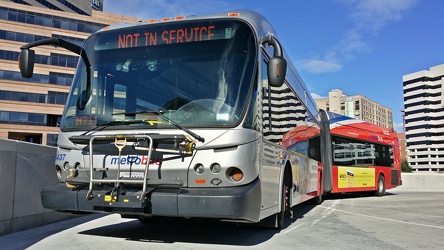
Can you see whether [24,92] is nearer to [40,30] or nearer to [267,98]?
[40,30]

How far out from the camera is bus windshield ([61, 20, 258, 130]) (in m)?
5.46

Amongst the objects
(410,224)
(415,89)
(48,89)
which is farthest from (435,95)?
(410,224)

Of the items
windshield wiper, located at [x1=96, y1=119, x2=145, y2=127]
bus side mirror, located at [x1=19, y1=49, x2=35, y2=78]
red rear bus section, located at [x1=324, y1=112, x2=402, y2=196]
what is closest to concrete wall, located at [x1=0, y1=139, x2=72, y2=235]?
bus side mirror, located at [x1=19, y1=49, x2=35, y2=78]

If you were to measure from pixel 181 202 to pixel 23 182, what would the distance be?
12.0 ft

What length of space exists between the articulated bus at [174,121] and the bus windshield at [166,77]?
1 centimetres

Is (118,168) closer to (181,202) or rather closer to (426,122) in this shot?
(181,202)

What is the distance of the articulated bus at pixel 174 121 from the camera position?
5.14m

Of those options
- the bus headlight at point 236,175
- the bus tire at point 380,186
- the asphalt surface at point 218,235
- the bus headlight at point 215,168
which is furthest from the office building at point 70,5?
the bus headlight at point 236,175

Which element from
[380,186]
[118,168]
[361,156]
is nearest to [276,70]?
[118,168]

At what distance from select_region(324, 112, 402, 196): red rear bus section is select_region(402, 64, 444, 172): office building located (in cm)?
16473

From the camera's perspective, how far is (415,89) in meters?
176

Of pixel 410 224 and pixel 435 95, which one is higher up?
pixel 435 95

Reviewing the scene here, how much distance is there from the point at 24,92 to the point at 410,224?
6507 centimetres

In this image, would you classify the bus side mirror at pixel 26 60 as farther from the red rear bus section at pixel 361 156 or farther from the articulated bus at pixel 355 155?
the red rear bus section at pixel 361 156
